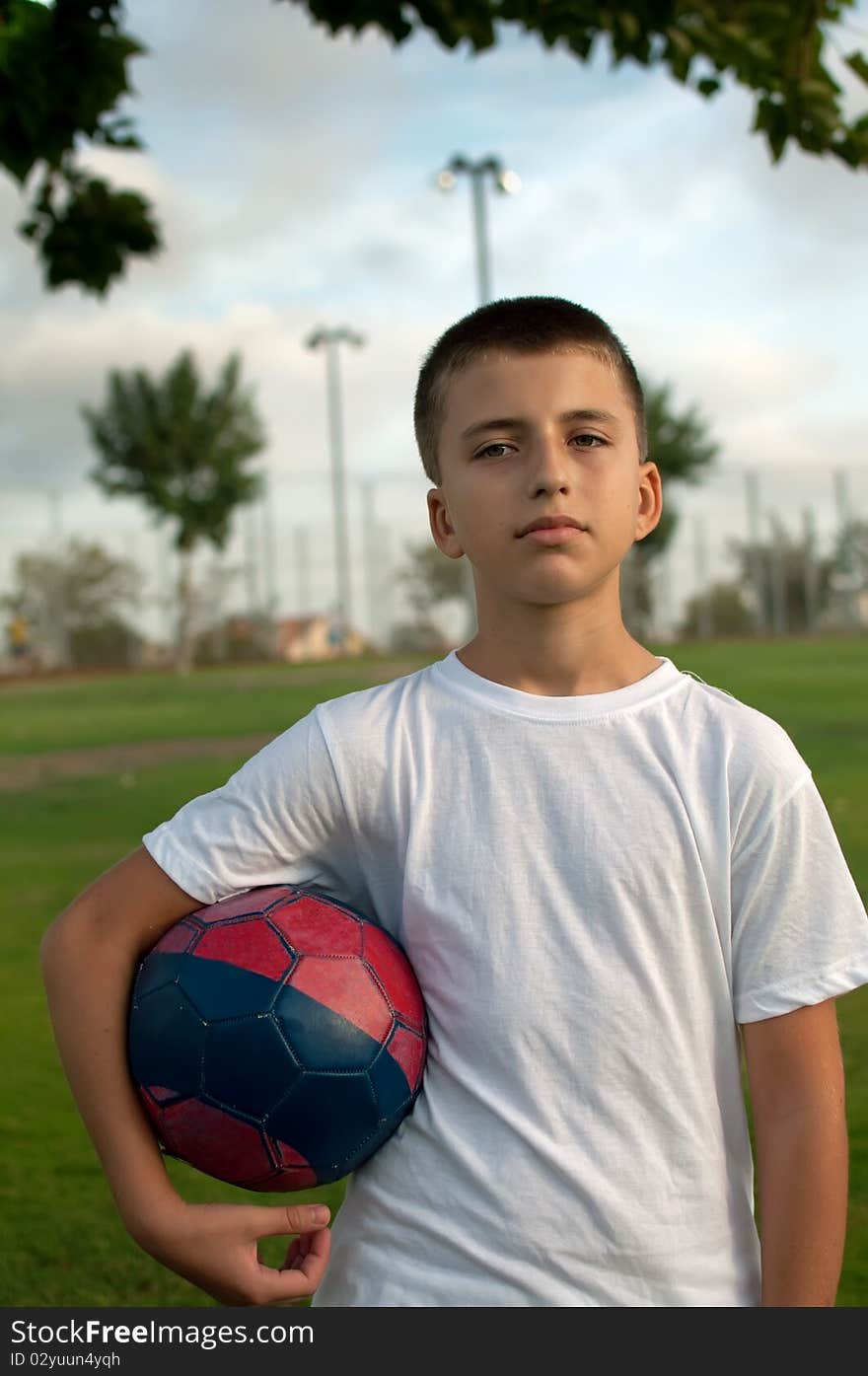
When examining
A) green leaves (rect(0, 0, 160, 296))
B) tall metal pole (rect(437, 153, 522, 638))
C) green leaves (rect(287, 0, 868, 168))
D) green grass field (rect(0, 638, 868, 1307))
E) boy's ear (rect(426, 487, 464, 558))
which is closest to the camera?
boy's ear (rect(426, 487, 464, 558))

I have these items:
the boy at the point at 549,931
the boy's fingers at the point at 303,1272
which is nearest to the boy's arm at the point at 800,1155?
the boy at the point at 549,931

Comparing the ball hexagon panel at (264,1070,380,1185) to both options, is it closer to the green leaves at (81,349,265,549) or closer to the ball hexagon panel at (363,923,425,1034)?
the ball hexagon panel at (363,923,425,1034)

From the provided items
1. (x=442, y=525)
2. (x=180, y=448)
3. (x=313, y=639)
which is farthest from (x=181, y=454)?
(x=442, y=525)

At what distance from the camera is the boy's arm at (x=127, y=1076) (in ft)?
5.66

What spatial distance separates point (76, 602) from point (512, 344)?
40928 mm

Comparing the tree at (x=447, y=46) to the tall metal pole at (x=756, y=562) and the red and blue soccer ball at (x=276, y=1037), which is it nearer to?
the red and blue soccer ball at (x=276, y=1037)

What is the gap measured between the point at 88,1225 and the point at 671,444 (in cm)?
4041

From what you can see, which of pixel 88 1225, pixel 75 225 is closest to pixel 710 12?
pixel 75 225

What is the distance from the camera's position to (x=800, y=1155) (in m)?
1.70

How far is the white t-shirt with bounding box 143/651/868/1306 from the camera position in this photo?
1.68 metres

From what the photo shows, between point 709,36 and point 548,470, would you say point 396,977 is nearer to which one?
point 548,470

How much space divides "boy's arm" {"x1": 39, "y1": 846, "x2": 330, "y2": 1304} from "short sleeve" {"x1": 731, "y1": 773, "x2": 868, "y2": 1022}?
61cm

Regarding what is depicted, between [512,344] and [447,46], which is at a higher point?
[447,46]

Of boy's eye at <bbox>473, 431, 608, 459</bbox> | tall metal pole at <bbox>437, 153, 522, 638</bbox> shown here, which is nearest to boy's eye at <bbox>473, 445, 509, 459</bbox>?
boy's eye at <bbox>473, 431, 608, 459</bbox>
